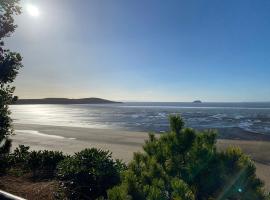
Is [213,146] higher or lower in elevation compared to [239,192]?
higher

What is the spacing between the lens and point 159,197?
4.40 m

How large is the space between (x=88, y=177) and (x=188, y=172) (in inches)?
142

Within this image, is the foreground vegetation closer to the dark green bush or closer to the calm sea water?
the dark green bush

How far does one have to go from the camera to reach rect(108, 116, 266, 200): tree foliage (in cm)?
454

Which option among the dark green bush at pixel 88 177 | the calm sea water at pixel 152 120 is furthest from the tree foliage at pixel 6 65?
the calm sea water at pixel 152 120

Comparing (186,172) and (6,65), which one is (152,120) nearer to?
(6,65)

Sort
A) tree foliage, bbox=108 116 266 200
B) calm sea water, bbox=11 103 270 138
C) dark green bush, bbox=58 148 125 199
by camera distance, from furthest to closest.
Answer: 1. calm sea water, bbox=11 103 270 138
2. dark green bush, bbox=58 148 125 199
3. tree foliage, bbox=108 116 266 200

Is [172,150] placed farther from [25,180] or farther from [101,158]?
[25,180]

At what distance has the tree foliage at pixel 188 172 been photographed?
14.9 ft

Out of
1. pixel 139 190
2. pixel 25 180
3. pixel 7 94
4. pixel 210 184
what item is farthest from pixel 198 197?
pixel 7 94

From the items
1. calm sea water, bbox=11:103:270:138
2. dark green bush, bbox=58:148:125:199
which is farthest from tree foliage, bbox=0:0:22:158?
calm sea water, bbox=11:103:270:138

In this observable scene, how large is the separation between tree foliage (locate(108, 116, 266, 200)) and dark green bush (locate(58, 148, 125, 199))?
250cm

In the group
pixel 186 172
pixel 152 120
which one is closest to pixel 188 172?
pixel 186 172

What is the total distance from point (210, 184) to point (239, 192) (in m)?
0.47
